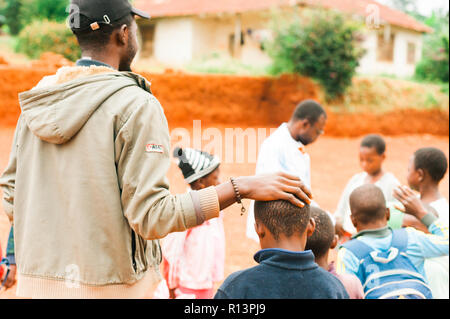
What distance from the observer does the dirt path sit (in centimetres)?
489

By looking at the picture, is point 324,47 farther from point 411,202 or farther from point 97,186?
point 97,186

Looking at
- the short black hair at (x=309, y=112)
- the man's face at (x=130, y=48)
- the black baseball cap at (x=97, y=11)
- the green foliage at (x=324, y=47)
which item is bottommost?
the short black hair at (x=309, y=112)

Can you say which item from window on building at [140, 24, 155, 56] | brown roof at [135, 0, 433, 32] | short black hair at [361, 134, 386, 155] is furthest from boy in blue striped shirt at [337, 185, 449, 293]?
window on building at [140, 24, 155, 56]

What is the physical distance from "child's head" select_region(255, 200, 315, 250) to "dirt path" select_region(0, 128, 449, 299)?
0.10 meters

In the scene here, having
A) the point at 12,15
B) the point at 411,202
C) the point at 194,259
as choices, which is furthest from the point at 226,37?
the point at 194,259

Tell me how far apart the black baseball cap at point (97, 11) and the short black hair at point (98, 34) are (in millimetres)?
13

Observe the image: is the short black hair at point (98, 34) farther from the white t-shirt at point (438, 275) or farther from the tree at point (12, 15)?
the tree at point (12, 15)

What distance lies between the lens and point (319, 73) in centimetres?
→ 1298

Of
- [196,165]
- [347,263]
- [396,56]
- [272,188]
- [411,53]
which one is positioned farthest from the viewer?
[411,53]

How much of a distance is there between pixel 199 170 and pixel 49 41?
12.8m

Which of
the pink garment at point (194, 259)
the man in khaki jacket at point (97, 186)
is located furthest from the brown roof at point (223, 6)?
the man in khaki jacket at point (97, 186)

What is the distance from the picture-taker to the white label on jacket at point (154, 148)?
158 cm

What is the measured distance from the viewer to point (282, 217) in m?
1.79
